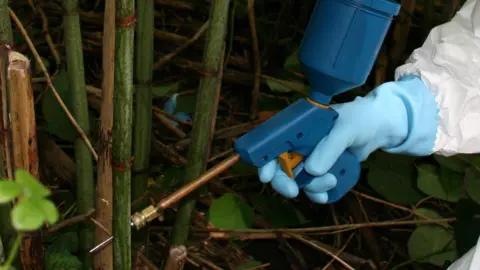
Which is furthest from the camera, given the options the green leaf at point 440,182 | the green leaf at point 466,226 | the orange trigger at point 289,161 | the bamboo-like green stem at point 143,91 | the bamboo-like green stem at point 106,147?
the green leaf at point 440,182

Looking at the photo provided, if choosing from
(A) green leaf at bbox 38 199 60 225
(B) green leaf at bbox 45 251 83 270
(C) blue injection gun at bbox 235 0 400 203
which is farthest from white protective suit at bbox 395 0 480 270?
(A) green leaf at bbox 38 199 60 225

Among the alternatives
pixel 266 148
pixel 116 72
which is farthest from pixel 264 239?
pixel 116 72

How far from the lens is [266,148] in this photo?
2.13 feet

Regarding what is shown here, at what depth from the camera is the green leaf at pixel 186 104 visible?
1237 millimetres

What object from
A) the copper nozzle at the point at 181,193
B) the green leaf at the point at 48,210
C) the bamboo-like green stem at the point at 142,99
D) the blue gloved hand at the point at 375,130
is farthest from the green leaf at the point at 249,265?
the green leaf at the point at 48,210

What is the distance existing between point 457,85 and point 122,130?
446mm

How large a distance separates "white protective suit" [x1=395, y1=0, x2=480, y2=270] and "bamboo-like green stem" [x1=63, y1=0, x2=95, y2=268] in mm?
452

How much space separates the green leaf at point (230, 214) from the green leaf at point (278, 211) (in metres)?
0.11

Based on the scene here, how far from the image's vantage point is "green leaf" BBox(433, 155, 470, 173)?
3.66 ft

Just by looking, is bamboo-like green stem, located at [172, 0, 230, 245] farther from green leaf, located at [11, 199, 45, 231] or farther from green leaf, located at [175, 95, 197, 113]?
green leaf, located at [11, 199, 45, 231]

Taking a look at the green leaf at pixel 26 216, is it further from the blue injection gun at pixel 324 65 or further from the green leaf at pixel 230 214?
the green leaf at pixel 230 214

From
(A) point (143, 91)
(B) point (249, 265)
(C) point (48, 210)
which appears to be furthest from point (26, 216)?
(B) point (249, 265)

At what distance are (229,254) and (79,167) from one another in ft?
1.25

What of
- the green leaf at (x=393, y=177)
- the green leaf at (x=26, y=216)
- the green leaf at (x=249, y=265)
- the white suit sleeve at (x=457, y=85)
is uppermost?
the green leaf at (x=26, y=216)
